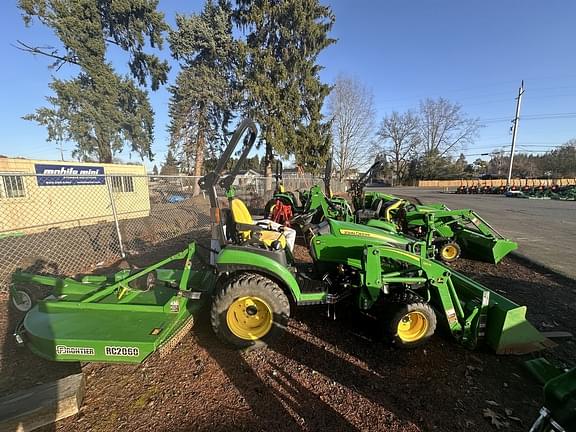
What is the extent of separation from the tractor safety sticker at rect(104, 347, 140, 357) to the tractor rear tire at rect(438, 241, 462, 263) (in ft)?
18.8

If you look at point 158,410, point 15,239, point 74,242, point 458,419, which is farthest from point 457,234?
point 15,239

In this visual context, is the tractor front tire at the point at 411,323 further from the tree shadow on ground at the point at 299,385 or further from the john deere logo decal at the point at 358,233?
the john deere logo decal at the point at 358,233

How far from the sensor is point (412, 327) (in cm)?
286

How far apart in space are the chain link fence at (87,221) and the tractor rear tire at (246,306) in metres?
2.75

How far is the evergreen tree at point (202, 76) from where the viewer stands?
16.4 meters

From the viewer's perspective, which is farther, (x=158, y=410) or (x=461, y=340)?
(x=461, y=340)

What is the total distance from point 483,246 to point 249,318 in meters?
5.13

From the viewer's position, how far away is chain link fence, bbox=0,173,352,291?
5387mm

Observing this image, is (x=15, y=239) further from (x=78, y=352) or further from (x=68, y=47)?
(x=68, y=47)

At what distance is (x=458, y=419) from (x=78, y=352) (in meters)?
2.98

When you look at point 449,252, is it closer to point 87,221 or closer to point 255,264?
point 255,264

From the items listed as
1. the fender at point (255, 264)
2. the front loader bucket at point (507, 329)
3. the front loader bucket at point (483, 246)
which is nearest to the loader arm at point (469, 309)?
the front loader bucket at point (507, 329)

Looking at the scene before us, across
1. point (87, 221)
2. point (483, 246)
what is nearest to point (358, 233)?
point (483, 246)

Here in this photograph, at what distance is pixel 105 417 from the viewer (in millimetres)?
2031
